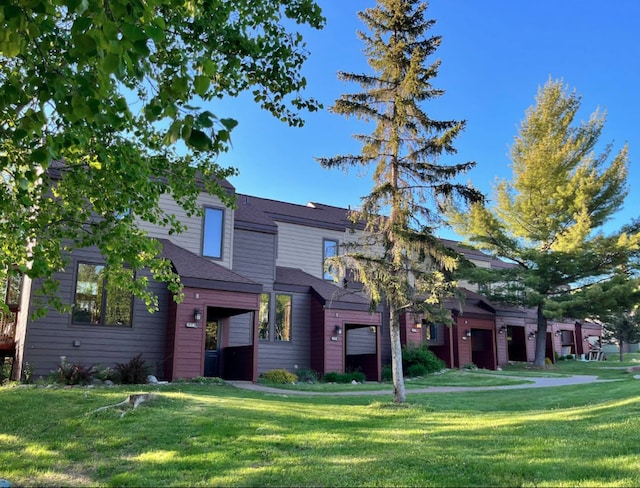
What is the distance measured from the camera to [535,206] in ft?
79.9

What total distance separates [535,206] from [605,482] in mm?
21824

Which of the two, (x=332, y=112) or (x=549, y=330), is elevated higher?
(x=332, y=112)

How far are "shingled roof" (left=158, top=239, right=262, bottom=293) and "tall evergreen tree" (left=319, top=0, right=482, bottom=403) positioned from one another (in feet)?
16.3

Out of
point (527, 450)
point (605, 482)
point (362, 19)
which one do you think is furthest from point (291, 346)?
point (605, 482)

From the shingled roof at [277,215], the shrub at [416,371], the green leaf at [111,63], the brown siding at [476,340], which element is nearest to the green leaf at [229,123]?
the green leaf at [111,63]

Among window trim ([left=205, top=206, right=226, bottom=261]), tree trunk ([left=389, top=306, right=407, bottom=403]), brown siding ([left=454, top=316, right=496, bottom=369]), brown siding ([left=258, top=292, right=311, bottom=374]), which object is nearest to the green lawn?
tree trunk ([left=389, top=306, right=407, bottom=403])

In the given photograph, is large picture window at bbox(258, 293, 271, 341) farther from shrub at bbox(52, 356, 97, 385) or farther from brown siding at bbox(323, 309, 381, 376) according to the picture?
shrub at bbox(52, 356, 97, 385)

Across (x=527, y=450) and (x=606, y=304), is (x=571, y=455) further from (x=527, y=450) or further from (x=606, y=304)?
(x=606, y=304)

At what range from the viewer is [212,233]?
677 inches

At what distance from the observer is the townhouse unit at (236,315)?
543 inches

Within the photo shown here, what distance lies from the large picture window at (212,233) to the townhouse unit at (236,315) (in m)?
0.03

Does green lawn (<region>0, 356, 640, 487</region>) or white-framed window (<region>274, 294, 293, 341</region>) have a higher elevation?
white-framed window (<region>274, 294, 293, 341</region>)

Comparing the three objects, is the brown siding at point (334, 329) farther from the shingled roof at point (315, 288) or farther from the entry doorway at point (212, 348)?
the entry doorway at point (212, 348)

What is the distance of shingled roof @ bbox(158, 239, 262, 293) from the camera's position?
1456 cm
